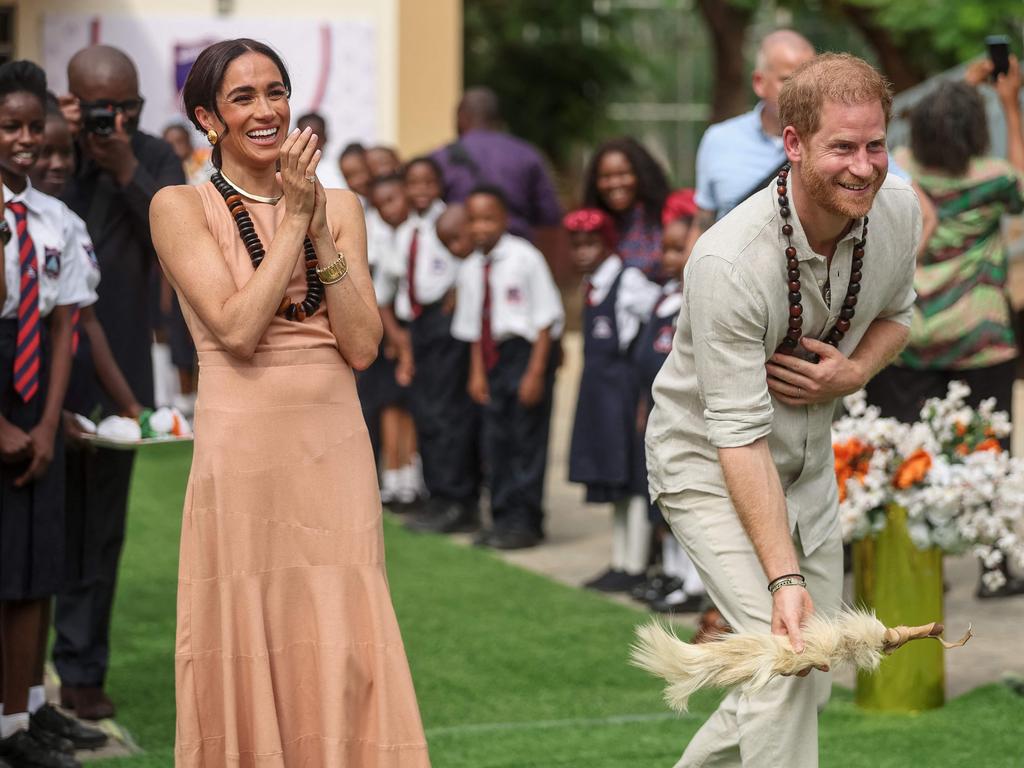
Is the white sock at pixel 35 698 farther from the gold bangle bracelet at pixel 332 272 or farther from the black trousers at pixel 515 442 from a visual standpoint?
the black trousers at pixel 515 442

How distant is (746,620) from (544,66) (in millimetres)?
25345

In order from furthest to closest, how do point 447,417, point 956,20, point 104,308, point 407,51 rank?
point 407,51, point 956,20, point 447,417, point 104,308

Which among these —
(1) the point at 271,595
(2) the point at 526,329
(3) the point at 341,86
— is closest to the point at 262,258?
(1) the point at 271,595

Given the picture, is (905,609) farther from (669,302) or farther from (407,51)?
(407,51)

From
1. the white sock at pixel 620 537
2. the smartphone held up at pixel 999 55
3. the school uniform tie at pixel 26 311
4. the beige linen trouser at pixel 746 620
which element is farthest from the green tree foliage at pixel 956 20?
the beige linen trouser at pixel 746 620

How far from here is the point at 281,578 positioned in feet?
13.7

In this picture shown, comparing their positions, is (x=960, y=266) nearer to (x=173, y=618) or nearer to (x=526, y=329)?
(x=526, y=329)

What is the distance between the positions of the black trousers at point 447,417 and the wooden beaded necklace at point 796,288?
6.41m

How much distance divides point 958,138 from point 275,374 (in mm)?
4443

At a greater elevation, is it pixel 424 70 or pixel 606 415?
pixel 424 70

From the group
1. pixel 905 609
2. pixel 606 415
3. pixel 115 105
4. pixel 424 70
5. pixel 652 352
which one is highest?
pixel 424 70

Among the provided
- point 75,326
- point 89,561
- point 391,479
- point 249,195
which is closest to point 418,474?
point 391,479

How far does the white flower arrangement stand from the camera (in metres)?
6.20

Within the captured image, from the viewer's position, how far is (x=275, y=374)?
4152 mm
